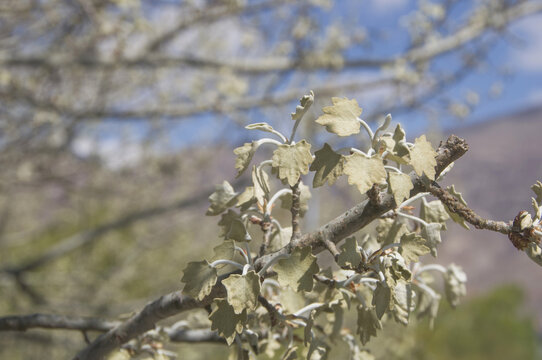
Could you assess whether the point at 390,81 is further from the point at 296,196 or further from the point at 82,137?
the point at 296,196

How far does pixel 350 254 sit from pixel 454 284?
44 cm

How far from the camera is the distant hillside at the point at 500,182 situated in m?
69.4

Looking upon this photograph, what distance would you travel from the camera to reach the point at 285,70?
18.5 ft

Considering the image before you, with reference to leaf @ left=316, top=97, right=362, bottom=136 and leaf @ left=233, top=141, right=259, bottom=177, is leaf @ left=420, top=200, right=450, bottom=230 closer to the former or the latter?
leaf @ left=316, top=97, right=362, bottom=136

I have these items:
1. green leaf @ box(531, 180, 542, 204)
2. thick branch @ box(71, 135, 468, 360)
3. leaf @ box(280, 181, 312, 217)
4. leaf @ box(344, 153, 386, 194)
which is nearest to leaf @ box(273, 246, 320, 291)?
thick branch @ box(71, 135, 468, 360)

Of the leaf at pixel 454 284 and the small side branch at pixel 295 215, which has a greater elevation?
the small side branch at pixel 295 215

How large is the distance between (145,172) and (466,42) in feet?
15.7

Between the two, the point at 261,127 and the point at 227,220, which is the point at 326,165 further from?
the point at 227,220

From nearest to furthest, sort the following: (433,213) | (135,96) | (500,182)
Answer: (433,213), (135,96), (500,182)

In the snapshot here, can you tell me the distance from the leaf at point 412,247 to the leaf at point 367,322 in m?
0.18

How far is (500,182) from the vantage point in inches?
2862

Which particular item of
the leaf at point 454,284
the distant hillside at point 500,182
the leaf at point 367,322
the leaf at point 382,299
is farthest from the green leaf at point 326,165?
the distant hillside at point 500,182

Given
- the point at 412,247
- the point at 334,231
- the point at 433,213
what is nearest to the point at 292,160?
the point at 334,231

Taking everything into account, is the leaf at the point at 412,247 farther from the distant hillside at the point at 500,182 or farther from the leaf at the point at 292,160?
the distant hillside at the point at 500,182
